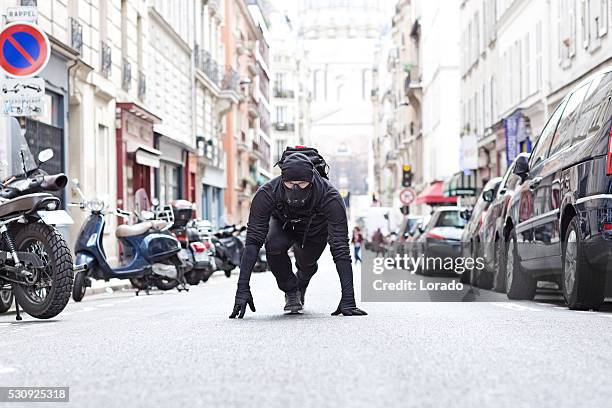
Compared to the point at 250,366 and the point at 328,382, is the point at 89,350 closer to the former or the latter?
the point at 250,366

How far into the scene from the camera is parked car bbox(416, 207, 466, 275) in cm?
2467

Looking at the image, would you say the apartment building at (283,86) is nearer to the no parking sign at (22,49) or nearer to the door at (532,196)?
the no parking sign at (22,49)

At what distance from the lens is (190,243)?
2156cm

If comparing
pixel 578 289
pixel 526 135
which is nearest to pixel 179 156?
pixel 526 135

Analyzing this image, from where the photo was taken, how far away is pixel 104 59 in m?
29.0

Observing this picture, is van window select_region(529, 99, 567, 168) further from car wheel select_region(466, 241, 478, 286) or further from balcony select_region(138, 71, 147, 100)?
balcony select_region(138, 71, 147, 100)

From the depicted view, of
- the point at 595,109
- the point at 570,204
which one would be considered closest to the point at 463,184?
the point at 570,204

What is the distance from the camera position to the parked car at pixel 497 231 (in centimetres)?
1456

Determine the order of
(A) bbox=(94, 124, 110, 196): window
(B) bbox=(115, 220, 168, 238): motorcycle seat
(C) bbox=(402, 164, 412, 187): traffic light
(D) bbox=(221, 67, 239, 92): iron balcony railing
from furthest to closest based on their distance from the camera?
(D) bbox=(221, 67, 239, 92): iron balcony railing
(C) bbox=(402, 164, 412, 187): traffic light
(A) bbox=(94, 124, 110, 196): window
(B) bbox=(115, 220, 168, 238): motorcycle seat

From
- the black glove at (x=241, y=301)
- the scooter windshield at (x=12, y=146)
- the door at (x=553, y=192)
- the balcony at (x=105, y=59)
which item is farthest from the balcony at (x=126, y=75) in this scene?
the black glove at (x=241, y=301)

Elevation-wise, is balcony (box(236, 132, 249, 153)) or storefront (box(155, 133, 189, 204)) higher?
balcony (box(236, 132, 249, 153))

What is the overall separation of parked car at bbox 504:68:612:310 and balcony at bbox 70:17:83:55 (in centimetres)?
1395

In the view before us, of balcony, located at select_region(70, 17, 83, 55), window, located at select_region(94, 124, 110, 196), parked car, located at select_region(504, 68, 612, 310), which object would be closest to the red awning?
window, located at select_region(94, 124, 110, 196)

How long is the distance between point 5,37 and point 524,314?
25.1 feet
